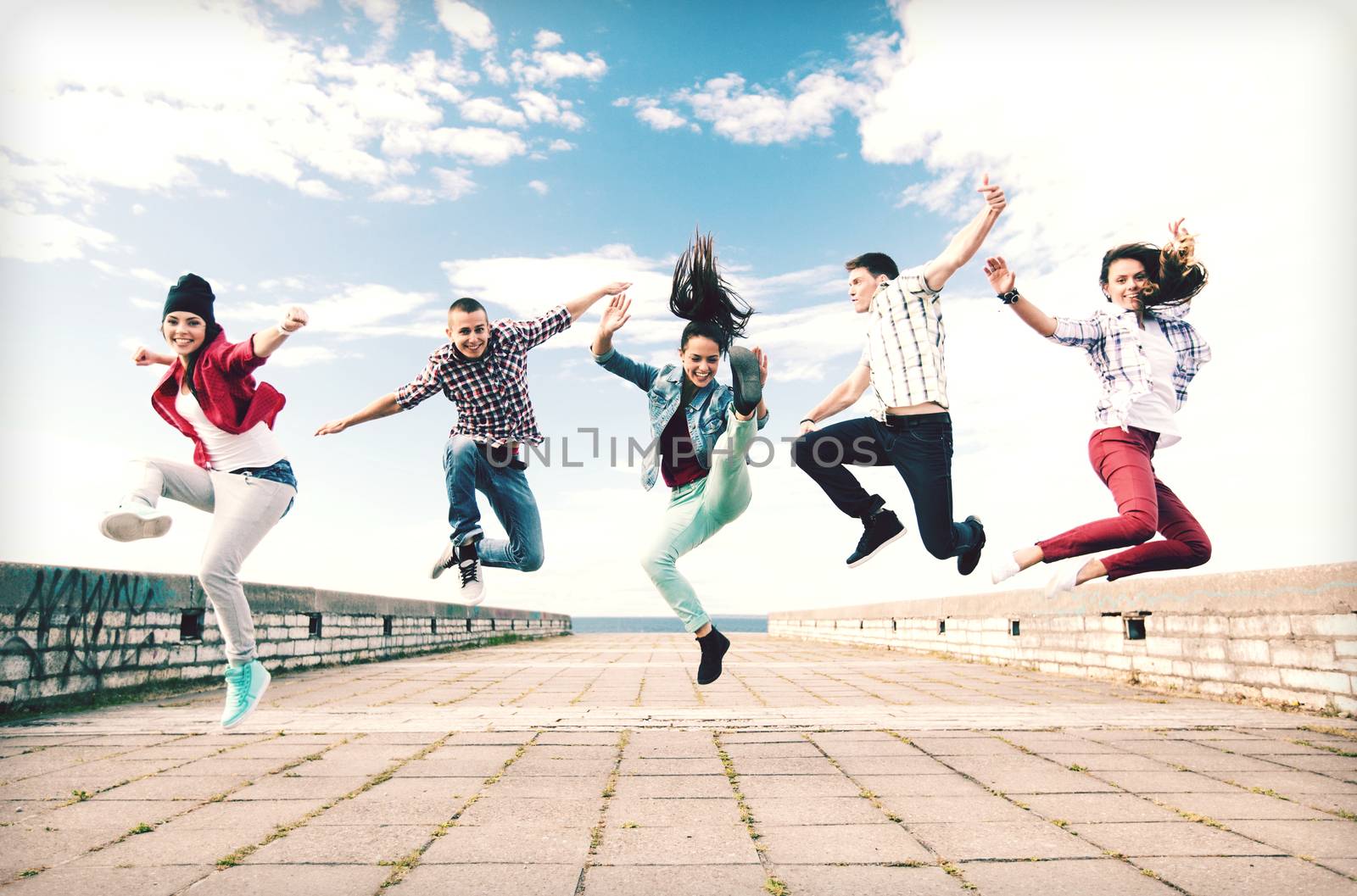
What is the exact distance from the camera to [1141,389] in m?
2.52

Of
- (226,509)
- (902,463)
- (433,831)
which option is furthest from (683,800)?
(226,509)

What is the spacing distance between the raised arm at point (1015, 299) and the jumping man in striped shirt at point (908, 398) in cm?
13

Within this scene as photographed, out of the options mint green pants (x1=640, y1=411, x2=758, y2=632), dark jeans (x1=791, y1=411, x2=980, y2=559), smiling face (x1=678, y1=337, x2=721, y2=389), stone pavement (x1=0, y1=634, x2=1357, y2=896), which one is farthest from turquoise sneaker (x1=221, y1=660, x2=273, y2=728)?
dark jeans (x1=791, y1=411, x2=980, y2=559)

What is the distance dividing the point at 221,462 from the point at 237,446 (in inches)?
3.2

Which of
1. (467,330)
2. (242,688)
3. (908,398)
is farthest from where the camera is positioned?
(242,688)

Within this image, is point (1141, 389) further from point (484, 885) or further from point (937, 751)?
point (937, 751)

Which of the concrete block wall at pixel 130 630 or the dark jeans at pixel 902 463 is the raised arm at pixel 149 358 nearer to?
the dark jeans at pixel 902 463

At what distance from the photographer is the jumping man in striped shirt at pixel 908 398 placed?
246cm

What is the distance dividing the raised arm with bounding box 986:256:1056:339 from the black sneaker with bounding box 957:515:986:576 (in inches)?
23.7

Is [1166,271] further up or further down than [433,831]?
further up

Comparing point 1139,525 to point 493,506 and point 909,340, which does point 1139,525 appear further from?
point 493,506

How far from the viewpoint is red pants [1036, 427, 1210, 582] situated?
2.44m

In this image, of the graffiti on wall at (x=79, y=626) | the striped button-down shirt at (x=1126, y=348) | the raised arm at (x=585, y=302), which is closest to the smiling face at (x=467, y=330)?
the raised arm at (x=585, y=302)

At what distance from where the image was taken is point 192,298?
2633 mm
